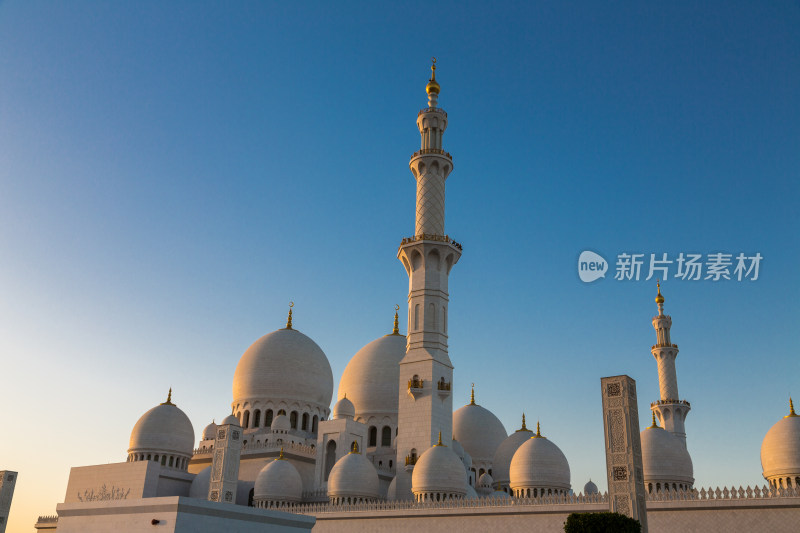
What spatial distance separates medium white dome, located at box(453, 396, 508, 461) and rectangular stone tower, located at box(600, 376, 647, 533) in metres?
22.1

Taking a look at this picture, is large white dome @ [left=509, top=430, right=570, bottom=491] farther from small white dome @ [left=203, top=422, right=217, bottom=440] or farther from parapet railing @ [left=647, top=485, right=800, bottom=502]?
small white dome @ [left=203, top=422, right=217, bottom=440]

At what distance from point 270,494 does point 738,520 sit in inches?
787

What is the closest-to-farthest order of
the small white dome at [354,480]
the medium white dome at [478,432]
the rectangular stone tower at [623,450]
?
the rectangular stone tower at [623,450], the small white dome at [354,480], the medium white dome at [478,432]

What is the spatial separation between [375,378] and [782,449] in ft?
68.5

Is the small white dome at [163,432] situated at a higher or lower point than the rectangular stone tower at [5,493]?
higher

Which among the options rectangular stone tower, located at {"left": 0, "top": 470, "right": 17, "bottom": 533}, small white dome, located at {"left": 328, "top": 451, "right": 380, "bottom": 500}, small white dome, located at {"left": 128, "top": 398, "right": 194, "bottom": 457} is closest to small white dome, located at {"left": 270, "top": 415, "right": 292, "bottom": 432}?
small white dome, located at {"left": 128, "top": 398, "right": 194, "bottom": 457}

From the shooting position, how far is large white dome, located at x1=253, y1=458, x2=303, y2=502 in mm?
33562

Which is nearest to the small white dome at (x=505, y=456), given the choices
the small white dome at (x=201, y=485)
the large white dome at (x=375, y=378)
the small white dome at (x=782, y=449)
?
the large white dome at (x=375, y=378)

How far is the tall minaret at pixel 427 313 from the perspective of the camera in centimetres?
3244

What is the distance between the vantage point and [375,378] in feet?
136

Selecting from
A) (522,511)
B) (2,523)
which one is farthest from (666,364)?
(2,523)

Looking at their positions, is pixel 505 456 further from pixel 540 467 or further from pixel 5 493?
pixel 5 493

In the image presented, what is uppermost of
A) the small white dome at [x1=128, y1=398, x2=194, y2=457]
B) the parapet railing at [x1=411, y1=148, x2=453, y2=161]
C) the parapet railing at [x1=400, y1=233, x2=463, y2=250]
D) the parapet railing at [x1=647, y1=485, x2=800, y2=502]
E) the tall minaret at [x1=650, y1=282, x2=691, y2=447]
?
the parapet railing at [x1=411, y1=148, x2=453, y2=161]

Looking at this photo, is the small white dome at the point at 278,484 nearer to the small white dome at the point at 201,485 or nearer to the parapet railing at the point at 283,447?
the parapet railing at the point at 283,447
